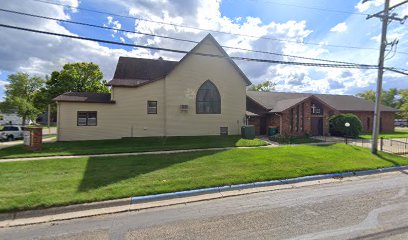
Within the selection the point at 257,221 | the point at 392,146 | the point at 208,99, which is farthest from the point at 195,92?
the point at 257,221

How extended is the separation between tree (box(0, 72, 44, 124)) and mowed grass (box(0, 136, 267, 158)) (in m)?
39.5

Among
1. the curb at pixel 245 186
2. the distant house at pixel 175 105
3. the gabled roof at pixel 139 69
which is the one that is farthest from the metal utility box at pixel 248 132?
the curb at pixel 245 186

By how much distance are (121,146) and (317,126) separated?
2075 cm

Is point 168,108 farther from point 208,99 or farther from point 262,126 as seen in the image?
point 262,126

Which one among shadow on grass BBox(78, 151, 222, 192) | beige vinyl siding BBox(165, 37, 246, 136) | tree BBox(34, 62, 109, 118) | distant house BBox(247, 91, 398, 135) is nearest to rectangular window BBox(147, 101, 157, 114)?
beige vinyl siding BBox(165, 37, 246, 136)

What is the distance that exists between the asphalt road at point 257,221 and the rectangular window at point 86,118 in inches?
590

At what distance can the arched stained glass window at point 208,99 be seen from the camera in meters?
20.7

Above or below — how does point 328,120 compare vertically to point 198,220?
above

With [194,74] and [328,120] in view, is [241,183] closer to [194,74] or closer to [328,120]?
[194,74]

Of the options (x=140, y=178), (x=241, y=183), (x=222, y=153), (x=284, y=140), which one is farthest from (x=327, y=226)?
(x=284, y=140)

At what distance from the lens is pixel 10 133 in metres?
21.8

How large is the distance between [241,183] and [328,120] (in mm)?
21492

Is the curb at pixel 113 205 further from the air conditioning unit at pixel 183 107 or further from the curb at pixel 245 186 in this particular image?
the air conditioning unit at pixel 183 107

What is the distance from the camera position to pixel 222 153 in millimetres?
12305
